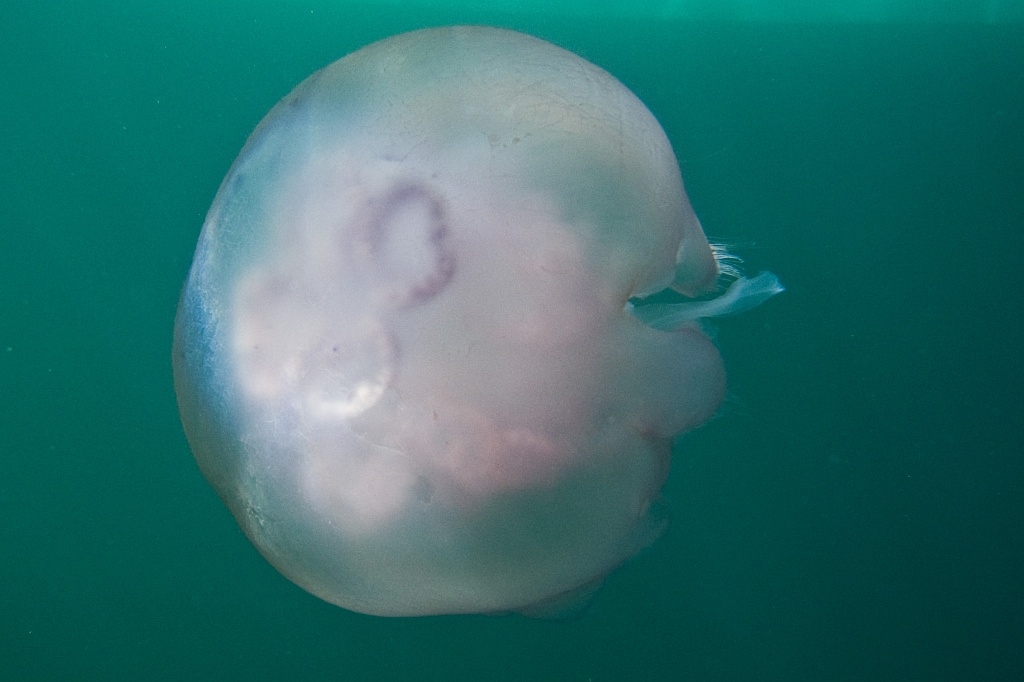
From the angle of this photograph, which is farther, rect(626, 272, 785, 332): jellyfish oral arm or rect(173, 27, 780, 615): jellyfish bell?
rect(626, 272, 785, 332): jellyfish oral arm

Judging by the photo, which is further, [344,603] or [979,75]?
[979,75]

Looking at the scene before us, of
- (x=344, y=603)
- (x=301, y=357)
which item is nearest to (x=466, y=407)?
(x=301, y=357)

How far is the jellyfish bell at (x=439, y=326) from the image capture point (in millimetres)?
1912

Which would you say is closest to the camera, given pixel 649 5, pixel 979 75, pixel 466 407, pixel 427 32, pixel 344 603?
pixel 466 407

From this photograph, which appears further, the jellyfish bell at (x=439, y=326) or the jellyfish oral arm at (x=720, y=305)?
the jellyfish oral arm at (x=720, y=305)

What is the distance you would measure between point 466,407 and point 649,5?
4049 mm

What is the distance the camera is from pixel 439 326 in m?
1.90

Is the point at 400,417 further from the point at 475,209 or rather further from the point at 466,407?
the point at 475,209

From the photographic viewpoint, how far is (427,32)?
219cm

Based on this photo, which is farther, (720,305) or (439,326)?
(720,305)

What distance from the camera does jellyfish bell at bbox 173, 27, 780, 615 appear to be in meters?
1.91

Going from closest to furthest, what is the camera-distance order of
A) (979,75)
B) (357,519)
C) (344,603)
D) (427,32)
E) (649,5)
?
(357,519) < (427,32) < (344,603) < (979,75) < (649,5)

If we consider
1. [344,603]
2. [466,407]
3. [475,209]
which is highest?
[475,209]

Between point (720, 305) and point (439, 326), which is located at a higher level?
point (439, 326)
